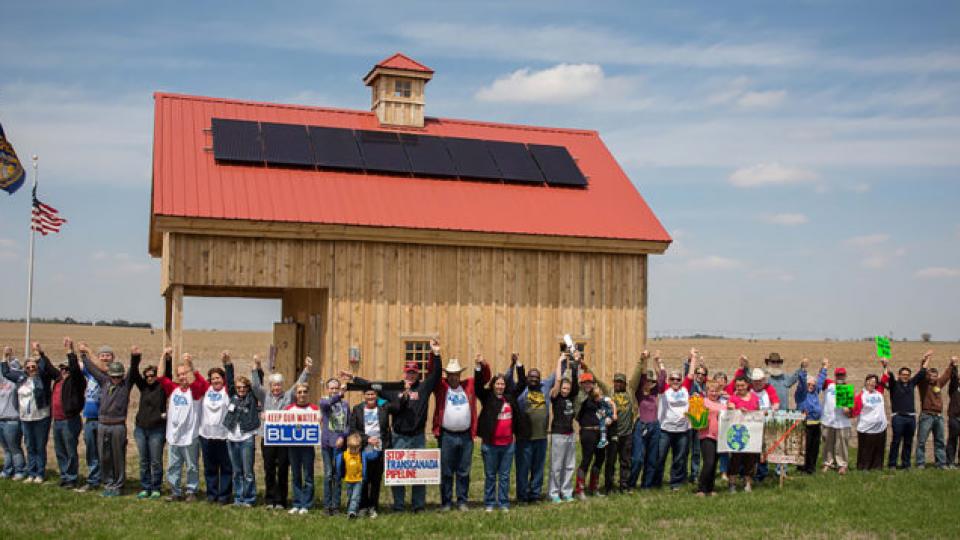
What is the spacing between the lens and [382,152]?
2295 cm

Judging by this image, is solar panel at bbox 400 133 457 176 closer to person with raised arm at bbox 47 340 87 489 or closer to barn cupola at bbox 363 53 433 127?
barn cupola at bbox 363 53 433 127

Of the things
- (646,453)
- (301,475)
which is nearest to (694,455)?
(646,453)

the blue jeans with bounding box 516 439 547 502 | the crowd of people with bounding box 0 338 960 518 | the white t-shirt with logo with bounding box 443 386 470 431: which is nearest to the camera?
the crowd of people with bounding box 0 338 960 518

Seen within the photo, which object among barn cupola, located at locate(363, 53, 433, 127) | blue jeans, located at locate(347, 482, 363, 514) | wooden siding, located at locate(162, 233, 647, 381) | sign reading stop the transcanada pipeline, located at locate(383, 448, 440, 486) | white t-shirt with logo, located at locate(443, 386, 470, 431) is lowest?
blue jeans, located at locate(347, 482, 363, 514)

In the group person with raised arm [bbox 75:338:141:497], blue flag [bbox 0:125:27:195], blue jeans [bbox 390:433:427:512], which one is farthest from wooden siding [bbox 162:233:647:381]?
blue jeans [bbox 390:433:427:512]

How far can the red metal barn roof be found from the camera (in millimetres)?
20141

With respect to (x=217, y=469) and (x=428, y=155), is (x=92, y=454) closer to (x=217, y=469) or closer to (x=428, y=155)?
(x=217, y=469)

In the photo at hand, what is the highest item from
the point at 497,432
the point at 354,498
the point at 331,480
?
the point at 497,432

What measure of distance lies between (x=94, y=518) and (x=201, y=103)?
43.3 feet

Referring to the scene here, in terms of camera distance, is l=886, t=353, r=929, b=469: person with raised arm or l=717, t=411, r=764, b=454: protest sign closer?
l=717, t=411, r=764, b=454: protest sign

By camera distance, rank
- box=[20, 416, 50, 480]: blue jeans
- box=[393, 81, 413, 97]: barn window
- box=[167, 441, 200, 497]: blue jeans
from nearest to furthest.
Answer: box=[167, 441, 200, 497]: blue jeans, box=[20, 416, 50, 480]: blue jeans, box=[393, 81, 413, 97]: barn window

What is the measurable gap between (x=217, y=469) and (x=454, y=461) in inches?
126

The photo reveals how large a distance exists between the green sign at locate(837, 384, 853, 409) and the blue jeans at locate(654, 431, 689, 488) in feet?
11.2

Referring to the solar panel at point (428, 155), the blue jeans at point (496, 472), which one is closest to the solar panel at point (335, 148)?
the solar panel at point (428, 155)
